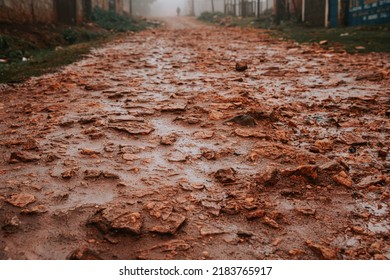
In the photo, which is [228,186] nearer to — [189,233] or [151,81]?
[189,233]

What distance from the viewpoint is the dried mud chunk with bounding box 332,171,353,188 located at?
1745mm

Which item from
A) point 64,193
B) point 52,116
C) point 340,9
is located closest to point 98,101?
point 52,116

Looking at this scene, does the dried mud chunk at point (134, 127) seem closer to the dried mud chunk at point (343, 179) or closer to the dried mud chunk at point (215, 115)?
the dried mud chunk at point (215, 115)

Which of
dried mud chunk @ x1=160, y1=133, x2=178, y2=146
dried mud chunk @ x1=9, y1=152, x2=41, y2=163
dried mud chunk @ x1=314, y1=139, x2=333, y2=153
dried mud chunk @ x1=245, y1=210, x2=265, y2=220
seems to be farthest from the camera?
dried mud chunk @ x1=160, y1=133, x2=178, y2=146

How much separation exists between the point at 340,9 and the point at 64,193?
10.9 metres

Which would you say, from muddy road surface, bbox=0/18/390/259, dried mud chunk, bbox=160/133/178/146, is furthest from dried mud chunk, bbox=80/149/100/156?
dried mud chunk, bbox=160/133/178/146

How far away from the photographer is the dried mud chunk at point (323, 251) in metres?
1.28

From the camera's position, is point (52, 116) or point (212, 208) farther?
point (52, 116)

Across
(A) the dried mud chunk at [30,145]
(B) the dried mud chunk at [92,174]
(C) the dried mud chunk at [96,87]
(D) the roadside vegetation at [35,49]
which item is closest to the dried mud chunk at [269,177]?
(B) the dried mud chunk at [92,174]

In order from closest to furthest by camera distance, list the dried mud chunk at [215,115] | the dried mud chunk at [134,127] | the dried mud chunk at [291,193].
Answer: the dried mud chunk at [291,193] < the dried mud chunk at [134,127] < the dried mud chunk at [215,115]

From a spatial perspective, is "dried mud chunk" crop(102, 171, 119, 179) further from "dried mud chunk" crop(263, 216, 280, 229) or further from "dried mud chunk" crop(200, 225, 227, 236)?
"dried mud chunk" crop(263, 216, 280, 229)

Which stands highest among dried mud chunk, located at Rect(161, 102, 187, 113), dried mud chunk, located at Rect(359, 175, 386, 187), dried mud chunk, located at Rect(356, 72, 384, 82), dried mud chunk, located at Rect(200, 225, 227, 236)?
dried mud chunk, located at Rect(356, 72, 384, 82)

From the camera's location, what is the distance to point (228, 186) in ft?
5.79

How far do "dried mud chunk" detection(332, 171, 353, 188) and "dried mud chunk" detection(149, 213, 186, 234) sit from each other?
0.90 metres
